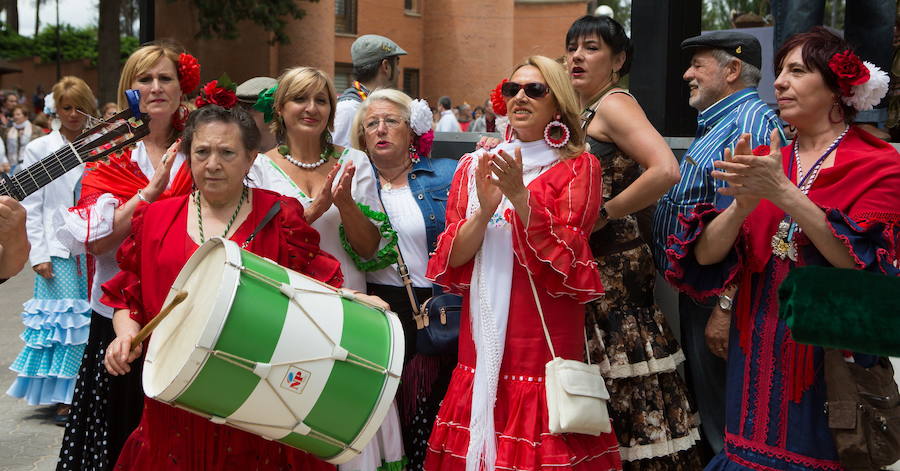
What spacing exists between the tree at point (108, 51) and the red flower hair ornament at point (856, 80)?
20.4 metres

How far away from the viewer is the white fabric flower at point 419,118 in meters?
4.70

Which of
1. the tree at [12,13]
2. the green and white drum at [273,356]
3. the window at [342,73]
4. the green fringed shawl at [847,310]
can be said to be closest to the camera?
the green fringed shawl at [847,310]

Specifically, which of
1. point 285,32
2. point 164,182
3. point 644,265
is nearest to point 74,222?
point 164,182

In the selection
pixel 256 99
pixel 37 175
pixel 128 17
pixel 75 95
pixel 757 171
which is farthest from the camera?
pixel 128 17

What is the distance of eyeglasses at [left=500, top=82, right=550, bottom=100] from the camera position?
12.5 ft

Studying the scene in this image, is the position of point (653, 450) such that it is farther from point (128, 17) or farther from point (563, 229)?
point (128, 17)

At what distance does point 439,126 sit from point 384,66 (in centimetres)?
1334

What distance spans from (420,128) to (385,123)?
7.2 inches

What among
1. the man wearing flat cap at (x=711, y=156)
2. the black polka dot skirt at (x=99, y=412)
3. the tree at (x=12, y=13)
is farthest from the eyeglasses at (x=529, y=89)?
the tree at (x=12, y=13)

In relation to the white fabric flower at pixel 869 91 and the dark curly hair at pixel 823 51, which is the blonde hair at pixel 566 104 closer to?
the dark curly hair at pixel 823 51

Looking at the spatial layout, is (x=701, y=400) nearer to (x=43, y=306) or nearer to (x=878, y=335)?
(x=878, y=335)

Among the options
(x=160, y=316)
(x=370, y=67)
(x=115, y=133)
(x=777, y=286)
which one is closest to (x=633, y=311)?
(x=777, y=286)

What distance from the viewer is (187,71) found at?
471cm

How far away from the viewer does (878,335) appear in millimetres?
1675
